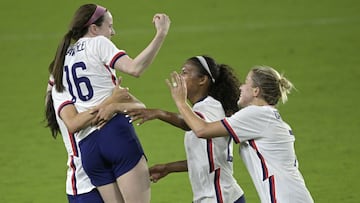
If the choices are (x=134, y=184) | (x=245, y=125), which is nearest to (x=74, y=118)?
(x=134, y=184)

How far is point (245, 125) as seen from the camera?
562 centimetres

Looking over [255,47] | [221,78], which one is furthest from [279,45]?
[221,78]

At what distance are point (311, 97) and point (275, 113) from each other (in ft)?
19.7

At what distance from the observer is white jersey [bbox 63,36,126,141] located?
5.58 m

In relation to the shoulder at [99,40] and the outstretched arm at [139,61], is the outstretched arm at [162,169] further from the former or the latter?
the shoulder at [99,40]

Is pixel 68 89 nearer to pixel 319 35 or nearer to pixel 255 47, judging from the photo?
pixel 255 47

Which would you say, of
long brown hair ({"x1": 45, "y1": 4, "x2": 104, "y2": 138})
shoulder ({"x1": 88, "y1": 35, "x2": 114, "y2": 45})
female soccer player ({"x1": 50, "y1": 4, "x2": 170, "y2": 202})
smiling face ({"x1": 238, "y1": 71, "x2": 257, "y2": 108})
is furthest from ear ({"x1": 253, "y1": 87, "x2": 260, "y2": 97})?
long brown hair ({"x1": 45, "y1": 4, "x2": 104, "y2": 138})

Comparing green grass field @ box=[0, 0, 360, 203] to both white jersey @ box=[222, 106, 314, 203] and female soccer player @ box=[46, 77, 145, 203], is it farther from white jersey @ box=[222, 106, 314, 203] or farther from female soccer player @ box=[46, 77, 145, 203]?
white jersey @ box=[222, 106, 314, 203]

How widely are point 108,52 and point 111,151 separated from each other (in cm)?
63

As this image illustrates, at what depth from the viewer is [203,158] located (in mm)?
5859

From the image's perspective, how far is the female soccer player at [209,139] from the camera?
584 cm

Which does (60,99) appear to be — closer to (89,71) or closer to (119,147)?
(89,71)

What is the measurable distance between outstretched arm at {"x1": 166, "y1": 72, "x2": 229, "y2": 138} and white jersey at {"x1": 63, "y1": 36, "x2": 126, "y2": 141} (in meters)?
0.40

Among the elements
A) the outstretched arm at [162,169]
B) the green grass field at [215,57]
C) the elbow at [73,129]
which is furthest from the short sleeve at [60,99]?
the green grass field at [215,57]
